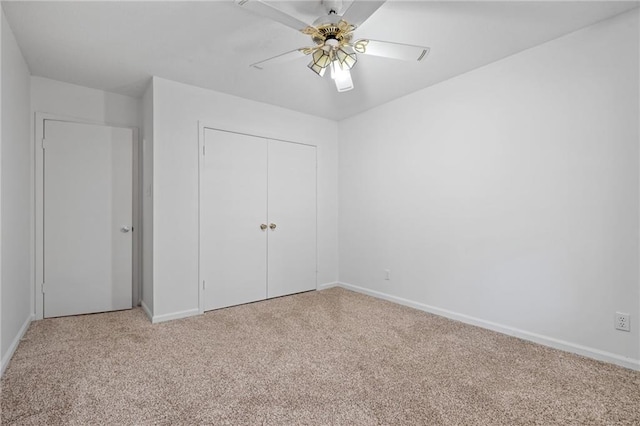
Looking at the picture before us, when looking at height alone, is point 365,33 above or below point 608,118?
above

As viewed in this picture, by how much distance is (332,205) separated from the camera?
4.22 meters

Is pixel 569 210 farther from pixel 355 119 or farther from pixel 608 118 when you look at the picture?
pixel 355 119

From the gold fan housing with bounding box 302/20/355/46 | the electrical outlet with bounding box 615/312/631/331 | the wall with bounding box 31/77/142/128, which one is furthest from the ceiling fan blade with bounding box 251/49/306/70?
the electrical outlet with bounding box 615/312/631/331

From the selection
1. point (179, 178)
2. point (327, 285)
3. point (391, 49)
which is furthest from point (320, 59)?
point (327, 285)

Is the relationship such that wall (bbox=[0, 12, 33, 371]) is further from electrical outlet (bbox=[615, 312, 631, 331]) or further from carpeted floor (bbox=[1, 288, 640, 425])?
electrical outlet (bbox=[615, 312, 631, 331])

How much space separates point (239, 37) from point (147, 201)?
5.91 feet

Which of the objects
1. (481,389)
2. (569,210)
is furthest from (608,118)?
(481,389)

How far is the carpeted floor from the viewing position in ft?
5.12

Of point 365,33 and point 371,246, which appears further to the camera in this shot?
point 371,246

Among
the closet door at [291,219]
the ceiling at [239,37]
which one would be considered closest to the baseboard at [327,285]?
the closet door at [291,219]

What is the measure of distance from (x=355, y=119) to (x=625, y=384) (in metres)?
3.38

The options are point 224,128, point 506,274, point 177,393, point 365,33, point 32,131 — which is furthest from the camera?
point 224,128

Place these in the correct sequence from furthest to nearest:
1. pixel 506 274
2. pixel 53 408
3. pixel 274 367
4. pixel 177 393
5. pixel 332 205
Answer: pixel 332 205 < pixel 506 274 < pixel 274 367 < pixel 177 393 < pixel 53 408

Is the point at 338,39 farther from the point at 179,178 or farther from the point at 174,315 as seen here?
the point at 174,315
